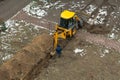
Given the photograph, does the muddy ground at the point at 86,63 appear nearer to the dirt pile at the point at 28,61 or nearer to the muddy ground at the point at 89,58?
the muddy ground at the point at 89,58

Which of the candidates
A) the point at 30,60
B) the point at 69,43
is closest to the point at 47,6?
the point at 69,43

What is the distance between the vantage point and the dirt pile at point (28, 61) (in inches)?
768

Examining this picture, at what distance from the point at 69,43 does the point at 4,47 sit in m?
5.05

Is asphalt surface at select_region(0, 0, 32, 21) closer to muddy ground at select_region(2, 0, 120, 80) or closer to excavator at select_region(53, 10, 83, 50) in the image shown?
muddy ground at select_region(2, 0, 120, 80)

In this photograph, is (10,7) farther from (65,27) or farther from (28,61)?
(28,61)

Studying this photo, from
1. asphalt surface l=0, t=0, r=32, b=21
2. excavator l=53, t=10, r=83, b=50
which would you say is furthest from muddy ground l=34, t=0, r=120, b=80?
asphalt surface l=0, t=0, r=32, b=21

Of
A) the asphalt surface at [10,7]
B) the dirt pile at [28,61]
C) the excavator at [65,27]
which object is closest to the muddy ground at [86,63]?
the dirt pile at [28,61]

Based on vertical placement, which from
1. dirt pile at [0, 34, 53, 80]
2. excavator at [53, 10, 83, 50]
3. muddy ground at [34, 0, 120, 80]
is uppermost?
excavator at [53, 10, 83, 50]

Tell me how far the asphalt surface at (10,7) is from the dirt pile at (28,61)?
4777mm

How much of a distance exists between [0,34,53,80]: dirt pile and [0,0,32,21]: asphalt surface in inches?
188

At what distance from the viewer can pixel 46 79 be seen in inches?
778

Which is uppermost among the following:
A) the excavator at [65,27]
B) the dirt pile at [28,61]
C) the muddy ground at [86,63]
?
the excavator at [65,27]

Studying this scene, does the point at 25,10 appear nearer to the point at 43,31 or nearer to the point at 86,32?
the point at 43,31

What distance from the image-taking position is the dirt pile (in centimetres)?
1950
